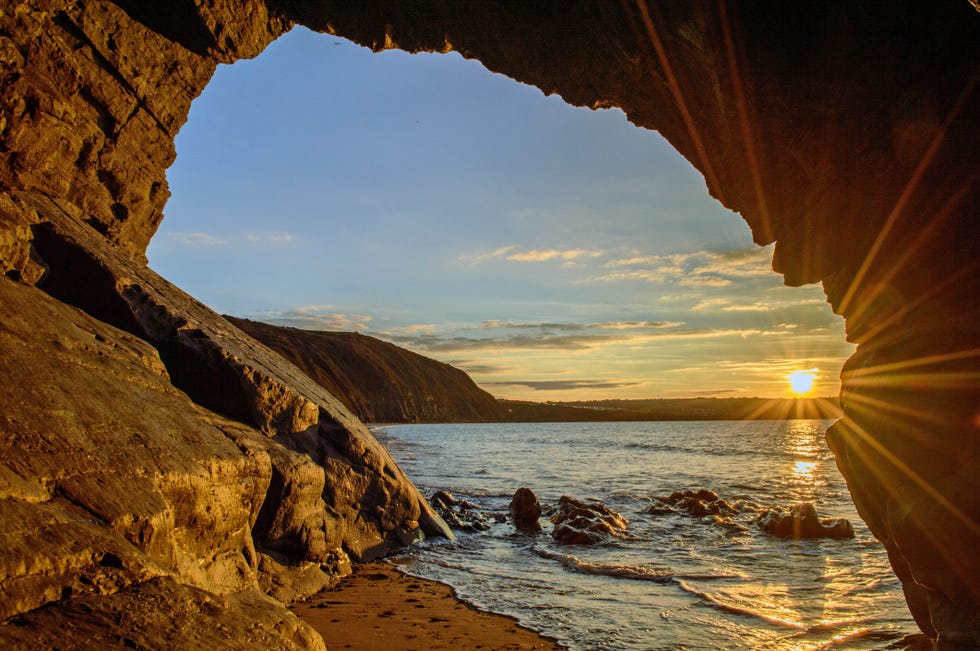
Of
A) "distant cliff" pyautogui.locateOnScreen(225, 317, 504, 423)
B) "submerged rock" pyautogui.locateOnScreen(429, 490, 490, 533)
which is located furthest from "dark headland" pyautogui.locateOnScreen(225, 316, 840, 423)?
"submerged rock" pyautogui.locateOnScreen(429, 490, 490, 533)

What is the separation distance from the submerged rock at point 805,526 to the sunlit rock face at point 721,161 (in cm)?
594

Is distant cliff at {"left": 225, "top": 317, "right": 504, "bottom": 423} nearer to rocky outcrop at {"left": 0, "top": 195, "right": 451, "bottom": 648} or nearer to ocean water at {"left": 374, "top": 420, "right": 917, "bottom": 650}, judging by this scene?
ocean water at {"left": 374, "top": 420, "right": 917, "bottom": 650}

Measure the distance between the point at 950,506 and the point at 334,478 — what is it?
7056 millimetres

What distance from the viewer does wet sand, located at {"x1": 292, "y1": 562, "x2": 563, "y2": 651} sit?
5859 millimetres

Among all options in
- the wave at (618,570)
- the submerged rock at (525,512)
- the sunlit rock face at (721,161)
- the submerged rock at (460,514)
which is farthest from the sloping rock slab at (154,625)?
the submerged rock at (525,512)

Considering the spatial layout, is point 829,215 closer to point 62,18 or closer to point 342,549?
point 342,549

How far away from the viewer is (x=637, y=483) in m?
23.0

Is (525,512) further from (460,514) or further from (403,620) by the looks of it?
(403,620)

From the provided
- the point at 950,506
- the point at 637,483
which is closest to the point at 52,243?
the point at 950,506

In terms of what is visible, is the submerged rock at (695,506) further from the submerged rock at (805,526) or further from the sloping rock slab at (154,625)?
the sloping rock slab at (154,625)

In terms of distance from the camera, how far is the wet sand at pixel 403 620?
586cm

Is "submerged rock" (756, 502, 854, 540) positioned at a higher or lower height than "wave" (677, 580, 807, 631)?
lower

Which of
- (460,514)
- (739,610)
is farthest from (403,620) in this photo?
(460,514)

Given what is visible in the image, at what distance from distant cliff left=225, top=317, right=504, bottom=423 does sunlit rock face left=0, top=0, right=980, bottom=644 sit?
2616 inches
